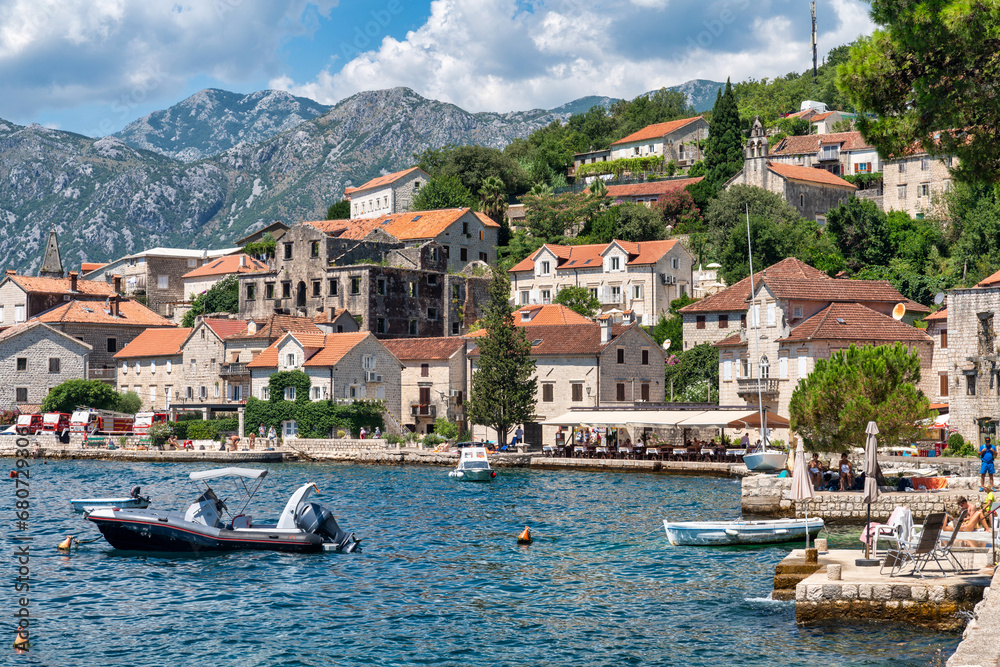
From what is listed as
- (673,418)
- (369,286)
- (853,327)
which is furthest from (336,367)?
(853,327)

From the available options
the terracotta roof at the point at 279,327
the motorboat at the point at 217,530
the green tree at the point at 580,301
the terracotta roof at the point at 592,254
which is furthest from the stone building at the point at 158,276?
the motorboat at the point at 217,530

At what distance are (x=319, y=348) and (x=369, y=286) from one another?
11910 mm

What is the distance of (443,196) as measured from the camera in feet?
371

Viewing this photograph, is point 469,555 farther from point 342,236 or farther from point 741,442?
point 342,236

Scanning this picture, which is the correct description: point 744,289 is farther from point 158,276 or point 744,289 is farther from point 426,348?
point 158,276

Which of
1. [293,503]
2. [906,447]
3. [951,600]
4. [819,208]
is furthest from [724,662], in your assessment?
[819,208]

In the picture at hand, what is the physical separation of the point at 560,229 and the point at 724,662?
88902mm

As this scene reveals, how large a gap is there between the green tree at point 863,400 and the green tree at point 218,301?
65987 millimetres

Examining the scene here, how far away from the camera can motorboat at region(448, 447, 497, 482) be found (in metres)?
55.2

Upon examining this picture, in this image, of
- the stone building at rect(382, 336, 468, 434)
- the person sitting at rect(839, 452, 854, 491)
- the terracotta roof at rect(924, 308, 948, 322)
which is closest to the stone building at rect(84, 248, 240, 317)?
the stone building at rect(382, 336, 468, 434)

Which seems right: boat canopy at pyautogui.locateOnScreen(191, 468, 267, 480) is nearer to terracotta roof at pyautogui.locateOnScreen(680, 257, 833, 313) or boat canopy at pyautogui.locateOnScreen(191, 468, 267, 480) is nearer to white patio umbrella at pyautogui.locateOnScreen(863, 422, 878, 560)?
white patio umbrella at pyautogui.locateOnScreen(863, 422, 878, 560)

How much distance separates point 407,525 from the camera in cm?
3778

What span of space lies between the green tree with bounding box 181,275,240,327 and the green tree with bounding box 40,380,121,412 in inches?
687

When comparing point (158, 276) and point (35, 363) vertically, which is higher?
point (158, 276)
